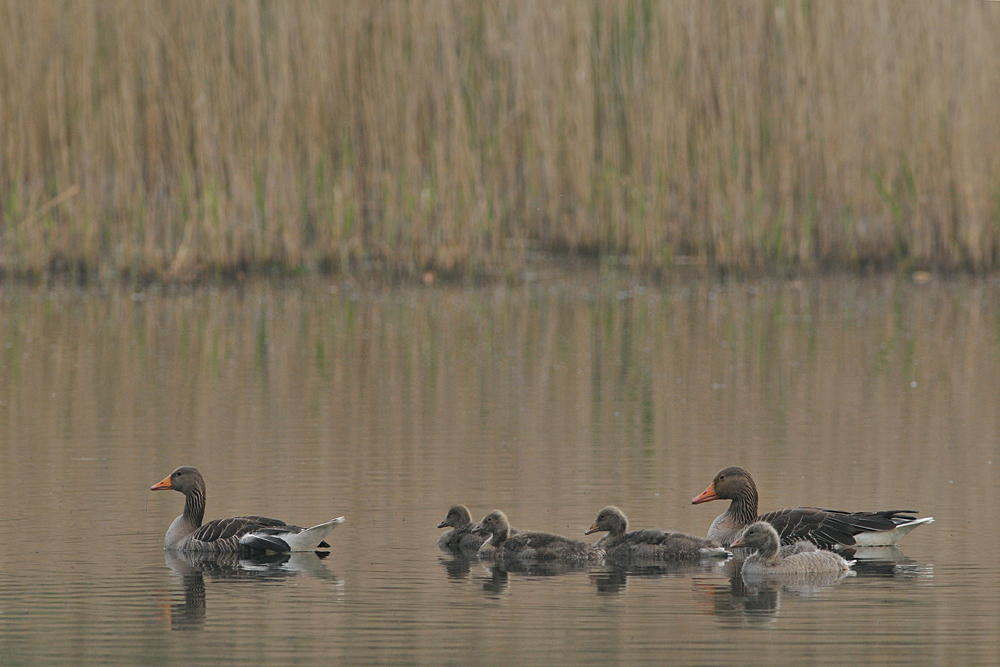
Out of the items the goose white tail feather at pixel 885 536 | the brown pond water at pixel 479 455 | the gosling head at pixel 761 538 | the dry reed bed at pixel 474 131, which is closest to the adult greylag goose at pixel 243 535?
the brown pond water at pixel 479 455

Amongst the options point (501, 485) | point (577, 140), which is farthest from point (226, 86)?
point (501, 485)

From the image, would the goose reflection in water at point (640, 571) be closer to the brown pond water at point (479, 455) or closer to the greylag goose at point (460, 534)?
the brown pond water at point (479, 455)

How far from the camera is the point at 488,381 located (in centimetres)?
1191

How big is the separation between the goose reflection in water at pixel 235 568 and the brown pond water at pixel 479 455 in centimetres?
3

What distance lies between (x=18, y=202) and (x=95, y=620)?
37.7 ft

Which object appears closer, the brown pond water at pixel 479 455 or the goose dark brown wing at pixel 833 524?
the brown pond water at pixel 479 455

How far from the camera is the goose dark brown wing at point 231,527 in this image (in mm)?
7387

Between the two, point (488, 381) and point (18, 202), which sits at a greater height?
point (18, 202)

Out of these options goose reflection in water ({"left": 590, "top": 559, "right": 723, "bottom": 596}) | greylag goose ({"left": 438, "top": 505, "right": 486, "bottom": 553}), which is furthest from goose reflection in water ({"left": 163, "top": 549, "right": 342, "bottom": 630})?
goose reflection in water ({"left": 590, "top": 559, "right": 723, "bottom": 596})

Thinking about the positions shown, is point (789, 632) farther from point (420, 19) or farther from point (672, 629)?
point (420, 19)

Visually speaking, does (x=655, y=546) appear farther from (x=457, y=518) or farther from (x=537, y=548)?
(x=457, y=518)

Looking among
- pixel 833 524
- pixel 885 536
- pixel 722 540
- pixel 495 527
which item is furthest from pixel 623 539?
pixel 885 536

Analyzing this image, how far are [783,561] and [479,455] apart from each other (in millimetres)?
2572

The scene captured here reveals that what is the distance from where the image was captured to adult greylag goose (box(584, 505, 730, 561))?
7.23 metres
